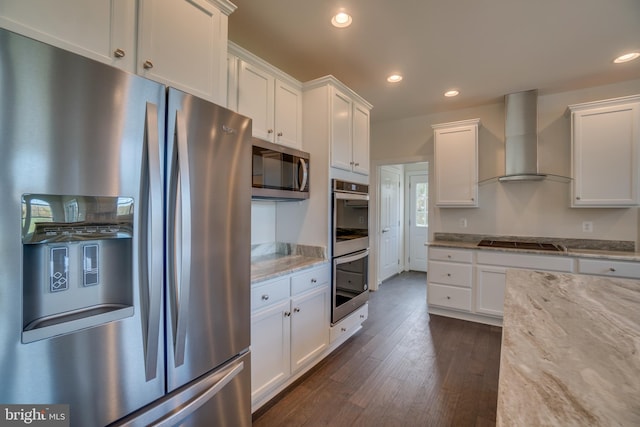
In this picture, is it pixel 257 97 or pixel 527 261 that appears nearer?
pixel 257 97

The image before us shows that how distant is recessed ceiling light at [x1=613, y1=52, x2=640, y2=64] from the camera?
2.48m

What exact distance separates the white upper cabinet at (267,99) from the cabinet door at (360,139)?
0.60m

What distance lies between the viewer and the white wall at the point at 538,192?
3.09 m

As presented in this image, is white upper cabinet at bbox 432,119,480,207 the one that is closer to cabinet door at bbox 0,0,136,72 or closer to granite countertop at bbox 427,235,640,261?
granite countertop at bbox 427,235,640,261

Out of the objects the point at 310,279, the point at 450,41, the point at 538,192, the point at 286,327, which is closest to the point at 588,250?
the point at 538,192

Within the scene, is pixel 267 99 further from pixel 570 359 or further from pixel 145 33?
pixel 570 359

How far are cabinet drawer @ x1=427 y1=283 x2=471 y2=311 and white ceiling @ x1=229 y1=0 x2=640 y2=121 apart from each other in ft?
7.78

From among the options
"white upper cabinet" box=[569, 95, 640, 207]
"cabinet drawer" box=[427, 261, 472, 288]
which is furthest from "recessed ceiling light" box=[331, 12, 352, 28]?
"cabinet drawer" box=[427, 261, 472, 288]

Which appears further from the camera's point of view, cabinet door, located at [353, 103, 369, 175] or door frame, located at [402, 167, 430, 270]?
door frame, located at [402, 167, 430, 270]

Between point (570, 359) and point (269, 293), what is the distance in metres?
1.48

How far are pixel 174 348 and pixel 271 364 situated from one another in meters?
0.92

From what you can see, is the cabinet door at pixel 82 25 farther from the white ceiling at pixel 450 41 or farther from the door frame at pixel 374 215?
the door frame at pixel 374 215

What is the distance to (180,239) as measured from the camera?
1133mm

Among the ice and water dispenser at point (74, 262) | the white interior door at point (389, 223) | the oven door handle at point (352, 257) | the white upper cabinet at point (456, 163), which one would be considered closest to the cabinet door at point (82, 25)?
the ice and water dispenser at point (74, 262)
